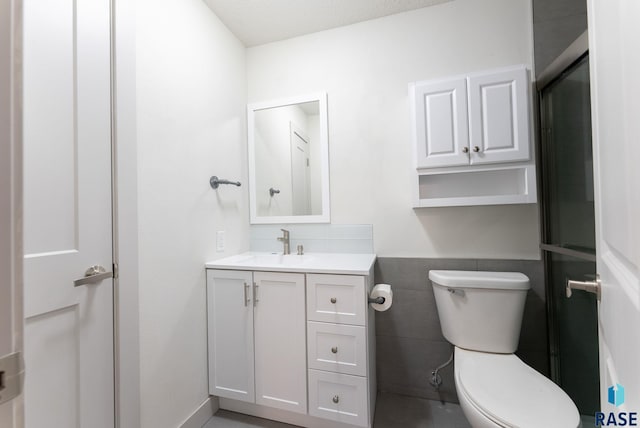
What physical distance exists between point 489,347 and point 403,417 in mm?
641

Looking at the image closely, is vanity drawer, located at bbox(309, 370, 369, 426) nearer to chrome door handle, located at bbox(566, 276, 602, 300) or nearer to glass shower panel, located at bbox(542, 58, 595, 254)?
chrome door handle, located at bbox(566, 276, 602, 300)

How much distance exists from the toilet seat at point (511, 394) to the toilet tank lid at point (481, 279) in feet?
1.16

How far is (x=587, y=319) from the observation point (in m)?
1.19

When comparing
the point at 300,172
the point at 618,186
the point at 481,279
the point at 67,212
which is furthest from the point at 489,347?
the point at 67,212

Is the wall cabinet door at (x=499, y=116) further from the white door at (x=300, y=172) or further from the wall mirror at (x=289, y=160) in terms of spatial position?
the white door at (x=300, y=172)

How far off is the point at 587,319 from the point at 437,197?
88 centimetres

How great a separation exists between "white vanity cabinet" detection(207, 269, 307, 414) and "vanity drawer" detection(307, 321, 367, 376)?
0.20 feet

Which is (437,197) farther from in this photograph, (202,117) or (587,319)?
(202,117)

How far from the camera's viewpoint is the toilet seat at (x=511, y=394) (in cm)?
92

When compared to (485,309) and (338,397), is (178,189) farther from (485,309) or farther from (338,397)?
(485,309)

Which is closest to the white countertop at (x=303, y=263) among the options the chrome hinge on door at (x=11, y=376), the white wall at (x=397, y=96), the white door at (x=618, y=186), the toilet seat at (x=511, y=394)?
the white wall at (x=397, y=96)

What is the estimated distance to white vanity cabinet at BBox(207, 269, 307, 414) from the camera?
1.43 m

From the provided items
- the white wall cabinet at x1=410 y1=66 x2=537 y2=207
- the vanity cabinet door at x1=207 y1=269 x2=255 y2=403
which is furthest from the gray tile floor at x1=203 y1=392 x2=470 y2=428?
the white wall cabinet at x1=410 y1=66 x2=537 y2=207

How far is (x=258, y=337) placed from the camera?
1.50 meters
